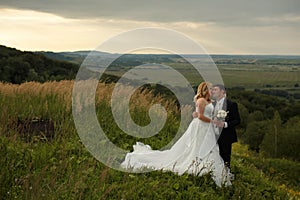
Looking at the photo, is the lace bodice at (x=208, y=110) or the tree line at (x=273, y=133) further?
the tree line at (x=273, y=133)

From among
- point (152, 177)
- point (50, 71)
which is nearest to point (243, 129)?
point (50, 71)

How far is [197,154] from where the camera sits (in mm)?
9578

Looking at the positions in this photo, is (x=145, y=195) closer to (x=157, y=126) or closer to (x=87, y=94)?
(x=157, y=126)

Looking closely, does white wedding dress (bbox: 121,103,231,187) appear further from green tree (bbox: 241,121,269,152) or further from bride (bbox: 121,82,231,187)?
green tree (bbox: 241,121,269,152)

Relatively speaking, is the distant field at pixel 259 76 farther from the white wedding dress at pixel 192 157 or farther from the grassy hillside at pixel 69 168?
the white wedding dress at pixel 192 157

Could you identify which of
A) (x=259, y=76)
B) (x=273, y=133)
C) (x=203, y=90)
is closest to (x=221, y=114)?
(x=203, y=90)

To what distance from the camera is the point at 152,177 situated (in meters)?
8.60

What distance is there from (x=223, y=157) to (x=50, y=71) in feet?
187

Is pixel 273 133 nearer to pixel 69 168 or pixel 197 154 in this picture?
pixel 197 154

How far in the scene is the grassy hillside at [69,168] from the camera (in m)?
6.42

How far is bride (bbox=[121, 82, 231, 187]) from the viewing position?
9.20 meters

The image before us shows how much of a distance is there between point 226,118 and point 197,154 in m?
1.02

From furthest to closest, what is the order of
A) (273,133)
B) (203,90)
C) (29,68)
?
(273,133), (29,68), (203,90)

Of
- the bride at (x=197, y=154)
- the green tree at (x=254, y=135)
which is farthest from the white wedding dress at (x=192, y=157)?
the green tree at (x=254, y=135)
